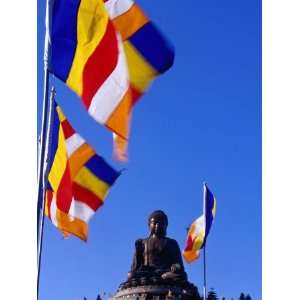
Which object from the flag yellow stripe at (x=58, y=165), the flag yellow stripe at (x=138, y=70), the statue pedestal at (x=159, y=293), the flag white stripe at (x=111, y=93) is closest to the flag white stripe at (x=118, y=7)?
the flag yellow stripe at (x=138, y=70)

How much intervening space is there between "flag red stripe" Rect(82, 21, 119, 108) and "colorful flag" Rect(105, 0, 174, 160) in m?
0.38

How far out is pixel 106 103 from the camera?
35.5ft

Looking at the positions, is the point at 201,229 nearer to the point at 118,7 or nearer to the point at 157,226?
the point at 157,226

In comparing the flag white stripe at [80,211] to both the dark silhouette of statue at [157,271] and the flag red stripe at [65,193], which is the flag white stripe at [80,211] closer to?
the flag red stripe at [65,193]

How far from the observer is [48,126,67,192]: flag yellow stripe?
1327cm

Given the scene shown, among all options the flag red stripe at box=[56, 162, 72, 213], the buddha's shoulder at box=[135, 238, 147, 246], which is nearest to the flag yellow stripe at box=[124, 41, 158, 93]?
the flag red stripe at box=[56, 162, 72, 213]

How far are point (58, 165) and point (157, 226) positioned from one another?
19573mm

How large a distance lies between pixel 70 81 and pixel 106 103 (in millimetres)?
698

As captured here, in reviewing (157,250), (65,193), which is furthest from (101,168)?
(157,250)

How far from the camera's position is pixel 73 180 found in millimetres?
14484

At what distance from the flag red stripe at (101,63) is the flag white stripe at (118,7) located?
0.75 meters

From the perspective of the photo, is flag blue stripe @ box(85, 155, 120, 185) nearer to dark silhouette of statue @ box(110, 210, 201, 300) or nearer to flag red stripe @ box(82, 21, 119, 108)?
flag red stripe @ box(82, 21, 119, 108)
